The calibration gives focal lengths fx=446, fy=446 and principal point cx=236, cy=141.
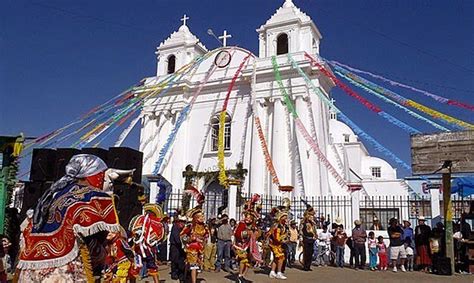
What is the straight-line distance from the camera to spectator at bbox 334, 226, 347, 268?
46.5 ft

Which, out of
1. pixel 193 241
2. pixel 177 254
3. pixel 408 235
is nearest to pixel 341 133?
pixel 408 235

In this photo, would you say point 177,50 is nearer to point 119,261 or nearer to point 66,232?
point 119,261

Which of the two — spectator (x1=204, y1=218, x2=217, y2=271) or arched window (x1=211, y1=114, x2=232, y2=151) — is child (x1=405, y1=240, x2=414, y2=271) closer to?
spectator (x1=204, y1=218, x2=217, y2=271)

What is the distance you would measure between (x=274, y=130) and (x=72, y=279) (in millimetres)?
19468

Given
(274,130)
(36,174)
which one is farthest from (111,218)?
(274,130)

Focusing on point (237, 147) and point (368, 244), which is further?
point (237, 147)

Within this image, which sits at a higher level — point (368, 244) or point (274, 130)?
point (274, 130)

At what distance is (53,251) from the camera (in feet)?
10.8

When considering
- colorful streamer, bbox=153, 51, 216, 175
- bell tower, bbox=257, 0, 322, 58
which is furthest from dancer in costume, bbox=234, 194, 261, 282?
bell tower, bbox=257, 0, 322, 58

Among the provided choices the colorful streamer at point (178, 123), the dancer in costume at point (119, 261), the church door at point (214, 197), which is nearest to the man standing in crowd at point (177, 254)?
the dancer in costume at point (119, 261)

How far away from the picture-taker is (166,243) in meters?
14.4

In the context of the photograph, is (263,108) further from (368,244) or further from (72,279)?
(72,279)

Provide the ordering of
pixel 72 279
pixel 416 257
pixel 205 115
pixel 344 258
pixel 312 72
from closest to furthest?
pixel 72 279 < pixel 416 257 < pixel 344 258 < pixel 312 72 < pixel 205 115

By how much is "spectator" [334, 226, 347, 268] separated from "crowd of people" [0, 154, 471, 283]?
0.03m
